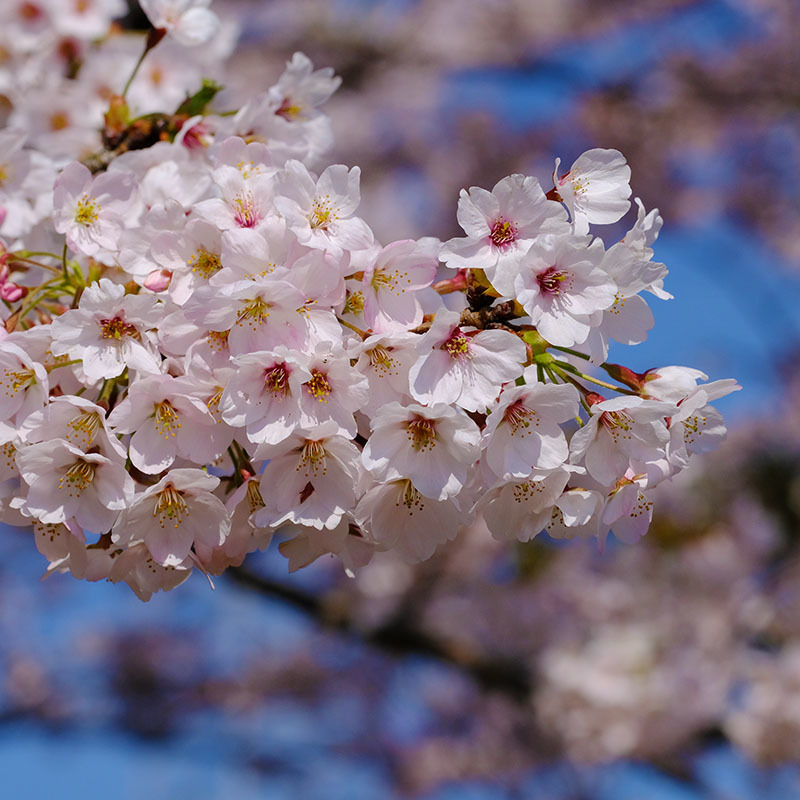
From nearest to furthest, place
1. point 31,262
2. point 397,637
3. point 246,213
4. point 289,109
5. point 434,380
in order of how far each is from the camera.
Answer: point 434,380
point 246,213
point 31,262
point 289,109
point 397,637

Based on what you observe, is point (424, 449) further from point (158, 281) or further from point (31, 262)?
point (31, 262)

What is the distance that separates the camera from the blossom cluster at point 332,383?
4.33ft

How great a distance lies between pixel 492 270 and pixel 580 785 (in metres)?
6.93

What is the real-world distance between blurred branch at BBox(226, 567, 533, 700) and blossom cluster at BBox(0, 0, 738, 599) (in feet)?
10.5

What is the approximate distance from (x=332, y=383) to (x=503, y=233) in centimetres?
38

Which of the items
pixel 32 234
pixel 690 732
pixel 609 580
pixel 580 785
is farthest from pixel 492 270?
pixel 580 785

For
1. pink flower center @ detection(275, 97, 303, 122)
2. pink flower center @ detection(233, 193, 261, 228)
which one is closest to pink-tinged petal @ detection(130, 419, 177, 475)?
pink flower center @ detection(233, 193, 261, 228)

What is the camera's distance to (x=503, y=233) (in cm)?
140

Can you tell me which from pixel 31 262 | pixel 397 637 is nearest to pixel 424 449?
pixel 31 262

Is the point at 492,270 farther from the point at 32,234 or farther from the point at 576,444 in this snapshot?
the point at 32,234

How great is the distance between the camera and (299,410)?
1.31 meters

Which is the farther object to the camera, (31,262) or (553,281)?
(31,262)

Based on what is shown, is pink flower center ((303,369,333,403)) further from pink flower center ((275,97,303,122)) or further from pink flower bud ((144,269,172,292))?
pink flower center ((275,97,303,122))

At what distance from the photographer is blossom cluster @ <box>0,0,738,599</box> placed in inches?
51.9
